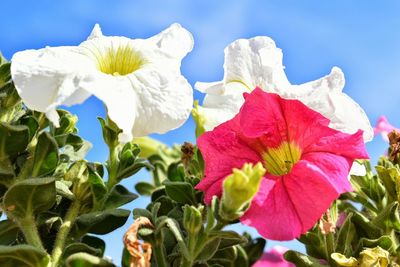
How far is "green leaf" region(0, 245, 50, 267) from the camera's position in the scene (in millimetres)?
1266

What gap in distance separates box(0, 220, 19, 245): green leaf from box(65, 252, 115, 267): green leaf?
340mm

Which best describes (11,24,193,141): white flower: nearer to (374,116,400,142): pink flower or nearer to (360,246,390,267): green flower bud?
(360,246,390,267): green flower bud

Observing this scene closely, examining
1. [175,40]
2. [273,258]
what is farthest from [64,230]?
[273,258]

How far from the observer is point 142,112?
1237 millimetres

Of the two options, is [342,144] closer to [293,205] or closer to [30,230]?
[293,205]

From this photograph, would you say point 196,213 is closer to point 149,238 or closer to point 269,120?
point 149,238

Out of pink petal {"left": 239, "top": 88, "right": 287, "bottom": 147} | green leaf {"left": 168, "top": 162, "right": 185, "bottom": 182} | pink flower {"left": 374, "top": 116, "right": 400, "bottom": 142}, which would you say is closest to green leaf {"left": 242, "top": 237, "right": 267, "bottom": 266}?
green leaf {"left": 168, "top": 162, "right": 185, "bottom": 182}

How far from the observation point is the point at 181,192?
1497 millimetres

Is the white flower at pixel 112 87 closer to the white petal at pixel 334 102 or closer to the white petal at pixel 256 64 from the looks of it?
the white petal at pixel 256 64

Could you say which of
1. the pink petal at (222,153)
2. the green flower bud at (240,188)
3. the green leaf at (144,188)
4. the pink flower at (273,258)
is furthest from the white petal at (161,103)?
the pink flower at (273,258)

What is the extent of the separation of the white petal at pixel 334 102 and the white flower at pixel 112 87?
254 millimetres

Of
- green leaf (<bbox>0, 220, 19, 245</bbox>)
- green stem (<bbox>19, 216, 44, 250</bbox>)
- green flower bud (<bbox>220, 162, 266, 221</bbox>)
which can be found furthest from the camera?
green leaf (<bbox>0, 220, 19, 245</bbox>)

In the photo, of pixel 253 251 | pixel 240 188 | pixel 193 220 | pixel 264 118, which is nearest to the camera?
pixel 240 188

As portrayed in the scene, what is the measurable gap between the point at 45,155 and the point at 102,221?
0.66 feet
